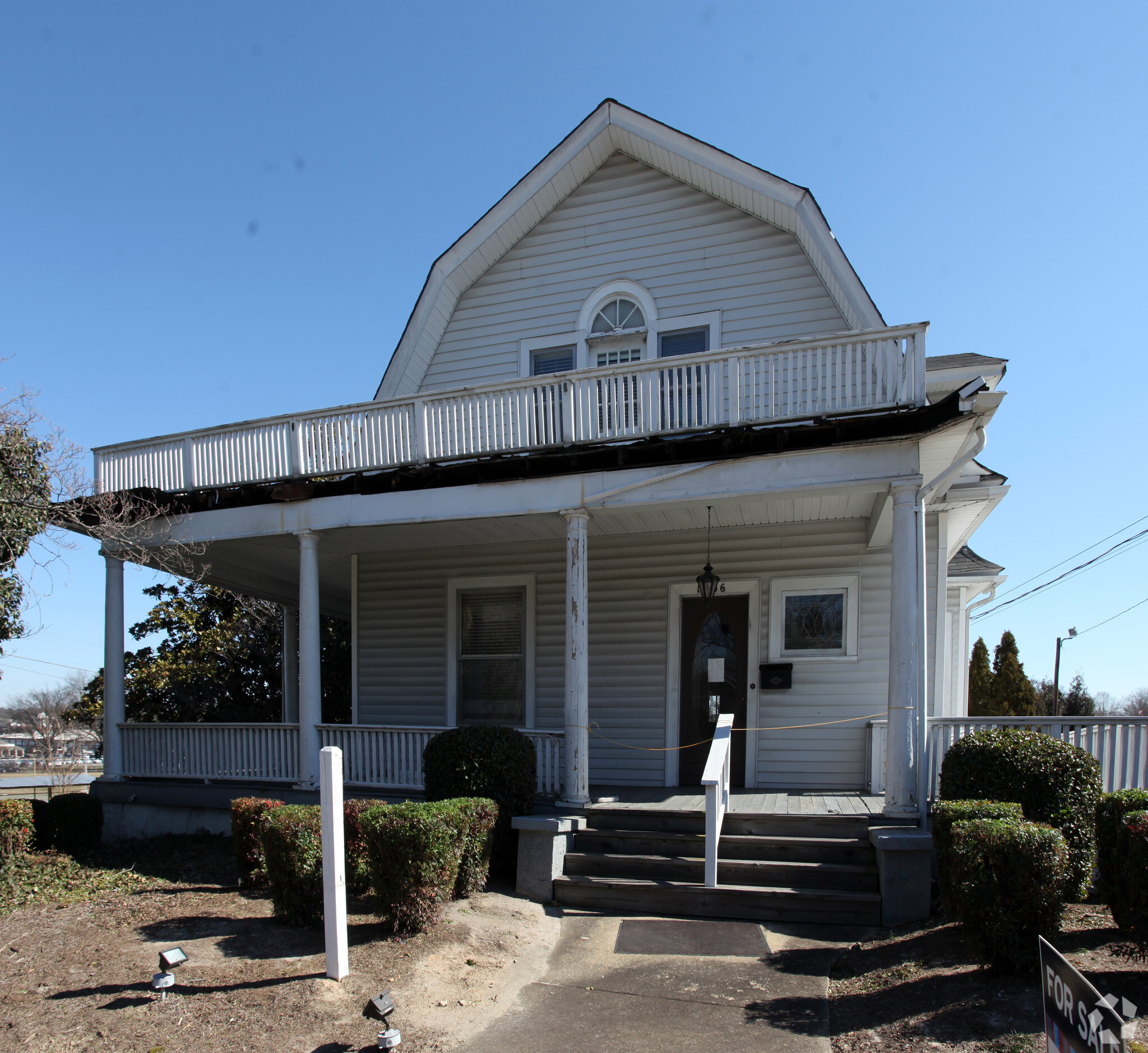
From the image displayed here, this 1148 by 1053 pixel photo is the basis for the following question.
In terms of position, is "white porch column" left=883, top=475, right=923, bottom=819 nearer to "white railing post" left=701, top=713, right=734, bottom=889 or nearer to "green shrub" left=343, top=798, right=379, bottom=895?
"white railing post" left=701, top=713, right=734, bottom=889

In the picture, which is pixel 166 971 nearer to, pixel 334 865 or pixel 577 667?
pixel 334 865

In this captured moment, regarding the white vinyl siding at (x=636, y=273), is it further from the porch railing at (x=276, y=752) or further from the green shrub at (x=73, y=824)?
the green shrub at (x=73, y=824)

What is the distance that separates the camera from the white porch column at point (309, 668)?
31.0 feet

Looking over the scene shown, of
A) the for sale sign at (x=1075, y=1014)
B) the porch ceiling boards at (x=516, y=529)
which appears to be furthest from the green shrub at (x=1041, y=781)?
the for sale sign at (x=1075, y=1014)

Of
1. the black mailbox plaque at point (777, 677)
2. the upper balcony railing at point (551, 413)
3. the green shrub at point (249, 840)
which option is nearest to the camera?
the green shrub at point (249, 840)

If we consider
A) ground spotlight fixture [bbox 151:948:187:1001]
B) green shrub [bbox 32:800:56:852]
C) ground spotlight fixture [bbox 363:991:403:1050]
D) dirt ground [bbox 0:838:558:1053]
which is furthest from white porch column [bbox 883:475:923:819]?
green shrub [bbox 32:800:56:852]

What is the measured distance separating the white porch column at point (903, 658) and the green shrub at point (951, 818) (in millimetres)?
1157

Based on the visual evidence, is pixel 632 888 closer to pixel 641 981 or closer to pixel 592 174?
pixel 641 981

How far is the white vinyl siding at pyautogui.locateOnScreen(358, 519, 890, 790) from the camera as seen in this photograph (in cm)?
973

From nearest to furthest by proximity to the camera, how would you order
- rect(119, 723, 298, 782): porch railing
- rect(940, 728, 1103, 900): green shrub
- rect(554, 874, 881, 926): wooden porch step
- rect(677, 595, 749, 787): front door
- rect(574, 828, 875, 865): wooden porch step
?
rect(940, 728, 1103, 900): green shrub < rect(554, 874, 881, 926): wooden porch step < rect(574, 828, 875, 865): wooden porch step < rect(677, 595, 749, 787): front door < rect(119, 723, 298, 782): porch railing

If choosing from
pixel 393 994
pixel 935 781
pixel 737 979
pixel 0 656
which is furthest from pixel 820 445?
pixel 0 656

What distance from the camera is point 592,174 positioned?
1152 cm

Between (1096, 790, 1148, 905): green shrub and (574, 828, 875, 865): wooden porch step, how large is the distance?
2130 millimetres

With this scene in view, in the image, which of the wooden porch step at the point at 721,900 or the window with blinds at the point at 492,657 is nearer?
the wooden porch step at the point at 721,900
